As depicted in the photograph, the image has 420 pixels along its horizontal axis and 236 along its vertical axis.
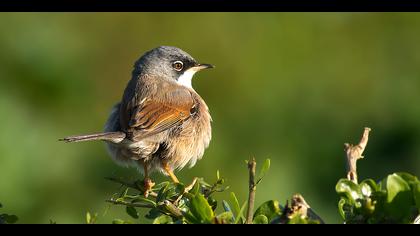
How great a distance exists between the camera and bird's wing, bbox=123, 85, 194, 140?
17.8ft

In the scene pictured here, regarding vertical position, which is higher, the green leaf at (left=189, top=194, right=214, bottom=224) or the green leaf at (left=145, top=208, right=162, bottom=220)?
the green leaf at (left=189, top=194, right=214, bottom=224)

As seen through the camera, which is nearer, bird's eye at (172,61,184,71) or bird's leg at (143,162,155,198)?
bird's leg at (143,162,155,198)

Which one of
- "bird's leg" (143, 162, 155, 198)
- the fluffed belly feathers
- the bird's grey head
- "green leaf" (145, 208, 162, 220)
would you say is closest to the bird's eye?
the bird's grey head

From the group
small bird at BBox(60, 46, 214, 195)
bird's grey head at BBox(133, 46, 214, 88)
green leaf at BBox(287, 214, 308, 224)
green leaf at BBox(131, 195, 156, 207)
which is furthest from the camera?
bird's grey head at BBox(133, 46, 214, 88)

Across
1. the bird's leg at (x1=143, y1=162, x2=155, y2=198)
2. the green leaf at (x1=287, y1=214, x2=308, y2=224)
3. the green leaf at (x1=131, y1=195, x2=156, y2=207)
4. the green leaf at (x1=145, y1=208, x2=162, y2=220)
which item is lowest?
the bird's leg at (x1=143, y1=162, x2=155, y2=198)

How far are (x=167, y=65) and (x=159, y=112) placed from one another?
0.89 metres

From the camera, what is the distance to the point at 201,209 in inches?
106

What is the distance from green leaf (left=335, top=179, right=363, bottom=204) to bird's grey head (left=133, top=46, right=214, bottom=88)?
3.80 meters

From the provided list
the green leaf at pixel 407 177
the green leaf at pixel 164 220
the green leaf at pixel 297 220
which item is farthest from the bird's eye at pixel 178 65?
the green leaf at pixel 297 220

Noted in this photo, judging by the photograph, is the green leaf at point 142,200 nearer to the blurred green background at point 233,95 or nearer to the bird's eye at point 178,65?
the bird's eye at point 178,65

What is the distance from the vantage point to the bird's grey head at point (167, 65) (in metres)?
6.43

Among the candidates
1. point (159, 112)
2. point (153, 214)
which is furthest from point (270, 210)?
point (159, 112)

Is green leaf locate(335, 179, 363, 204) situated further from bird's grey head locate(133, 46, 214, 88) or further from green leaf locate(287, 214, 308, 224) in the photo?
bird's grey head locate(133, 46, 214, 88)
